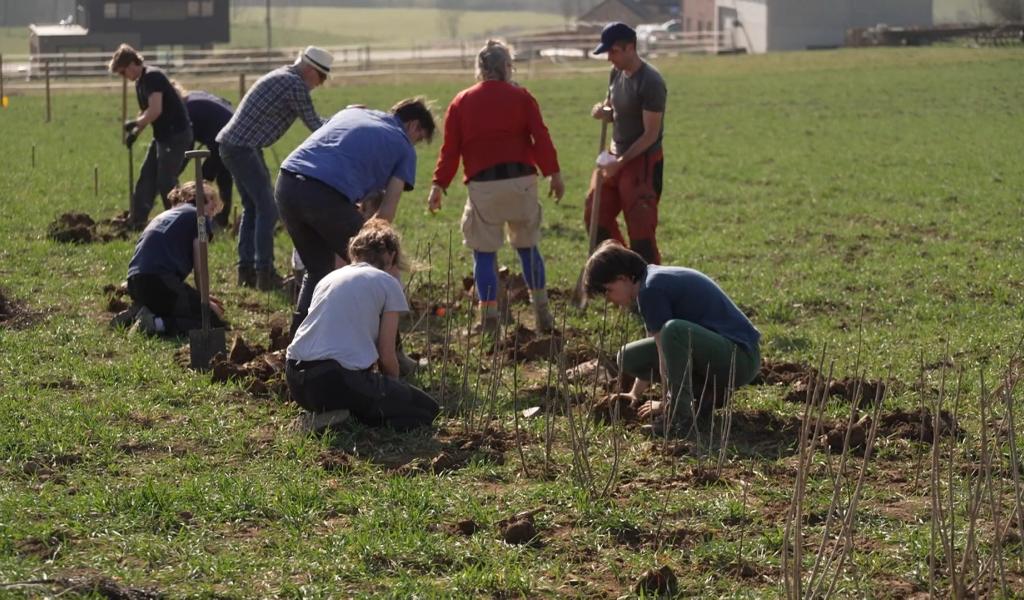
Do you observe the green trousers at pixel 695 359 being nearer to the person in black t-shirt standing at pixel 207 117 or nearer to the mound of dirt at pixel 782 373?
the mound of dirt at pixel 782 373

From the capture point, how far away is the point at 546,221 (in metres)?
14.6

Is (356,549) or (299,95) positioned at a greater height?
(299,95)

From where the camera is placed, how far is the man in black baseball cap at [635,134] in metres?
9.73

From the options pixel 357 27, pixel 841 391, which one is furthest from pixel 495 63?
pixel 357 27

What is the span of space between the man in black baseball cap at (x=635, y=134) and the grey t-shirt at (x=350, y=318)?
3221 mm

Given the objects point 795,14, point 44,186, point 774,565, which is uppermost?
point 795,14

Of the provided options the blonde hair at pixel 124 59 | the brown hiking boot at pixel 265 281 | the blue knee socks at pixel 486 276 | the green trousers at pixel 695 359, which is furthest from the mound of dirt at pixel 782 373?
the blonde hair at pixel 124 59

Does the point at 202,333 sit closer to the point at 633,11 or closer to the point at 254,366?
the point at 254,366

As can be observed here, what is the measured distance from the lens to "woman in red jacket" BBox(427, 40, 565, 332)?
9.27 metres

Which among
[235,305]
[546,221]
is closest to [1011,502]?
[235,305]

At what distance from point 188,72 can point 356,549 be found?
47.8m

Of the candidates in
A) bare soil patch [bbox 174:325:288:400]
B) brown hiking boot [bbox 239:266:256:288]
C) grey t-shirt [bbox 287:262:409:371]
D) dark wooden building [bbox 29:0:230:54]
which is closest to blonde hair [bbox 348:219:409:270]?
grey t-shirt [bbox 287:262:409:371]

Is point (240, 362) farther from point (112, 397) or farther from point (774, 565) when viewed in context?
point (774, 565)

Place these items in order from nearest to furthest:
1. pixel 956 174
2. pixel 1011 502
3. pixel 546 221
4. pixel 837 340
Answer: pixel 1011 502, pixel 837 340, pixel 546 221, pixel 956 174
